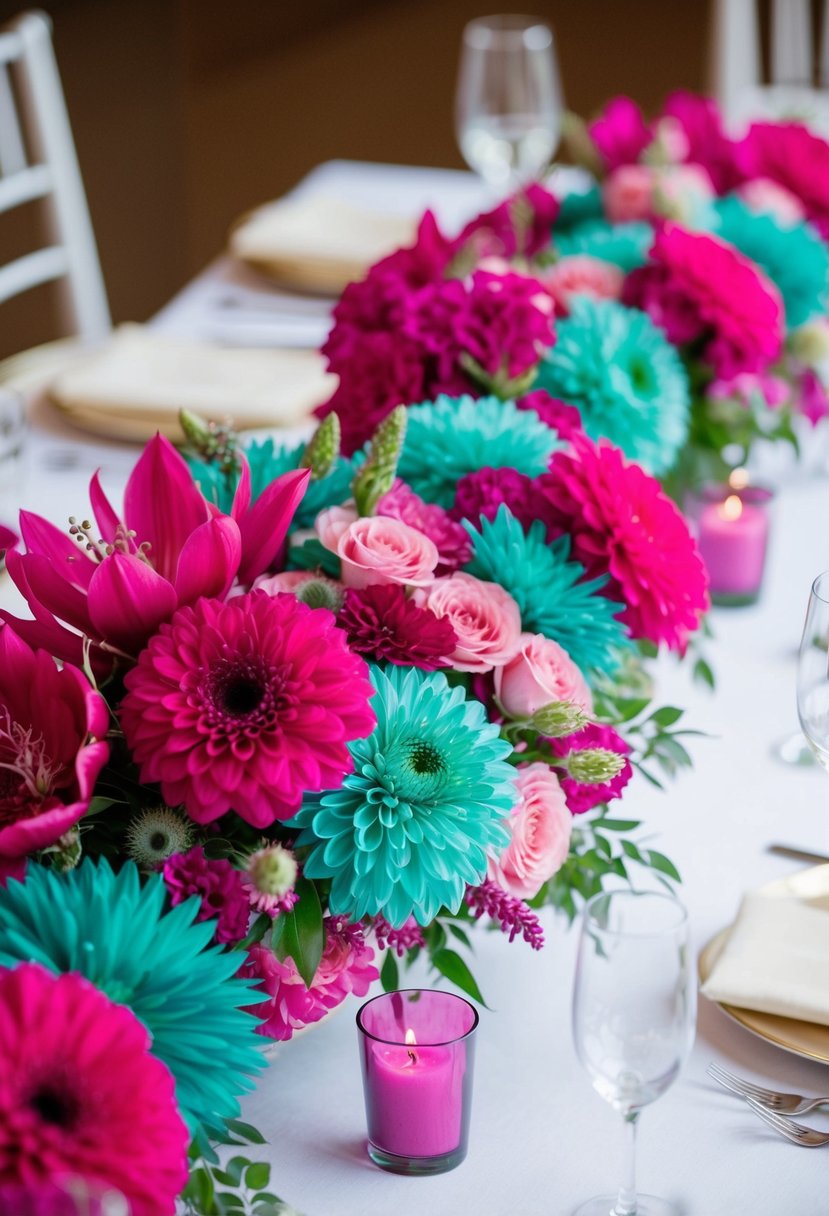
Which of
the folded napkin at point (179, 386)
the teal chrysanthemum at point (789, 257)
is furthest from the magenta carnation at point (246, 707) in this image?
the teal chrysanthemum at point (789, 257)

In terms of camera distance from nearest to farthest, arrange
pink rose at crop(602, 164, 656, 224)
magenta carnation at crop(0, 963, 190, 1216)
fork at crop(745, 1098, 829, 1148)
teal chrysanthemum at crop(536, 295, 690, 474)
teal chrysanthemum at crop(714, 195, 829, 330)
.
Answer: magenta carnation at crop(0, 963, 190, 1216)
fork at crop(745, 1098, 829, 1148)
teal chrysanthemum at crop(536, 295, 690, 474)
teal chrysanthemum at crop(714, 195, 829, 330)
pink rose at crop(602, 164, 656, 224)

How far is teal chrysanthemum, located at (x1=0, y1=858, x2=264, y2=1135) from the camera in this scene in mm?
592

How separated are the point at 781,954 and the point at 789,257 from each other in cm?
94

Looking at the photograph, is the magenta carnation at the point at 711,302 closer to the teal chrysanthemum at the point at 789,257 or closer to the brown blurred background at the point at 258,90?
the teal chrysanthemum at the point at 789,257

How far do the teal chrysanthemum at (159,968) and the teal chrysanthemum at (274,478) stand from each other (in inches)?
13.6

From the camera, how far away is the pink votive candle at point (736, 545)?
1268 millimetres

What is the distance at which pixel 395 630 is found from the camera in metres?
0.75

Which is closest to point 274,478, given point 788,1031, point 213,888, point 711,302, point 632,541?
point 632,541

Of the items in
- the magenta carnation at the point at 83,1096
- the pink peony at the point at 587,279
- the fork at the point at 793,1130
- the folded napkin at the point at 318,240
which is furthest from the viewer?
the folded napkin at the point at 318,240

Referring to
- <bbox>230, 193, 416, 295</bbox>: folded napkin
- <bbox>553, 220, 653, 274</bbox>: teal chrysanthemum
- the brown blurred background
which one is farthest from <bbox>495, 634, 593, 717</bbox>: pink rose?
the brown blurred background

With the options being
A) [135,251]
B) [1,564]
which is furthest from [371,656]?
[135,251]

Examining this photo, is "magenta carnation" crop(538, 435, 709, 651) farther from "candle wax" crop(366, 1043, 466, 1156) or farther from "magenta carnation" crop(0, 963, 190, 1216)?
"magenta carnation" crop(0, 963, 190, 1216)

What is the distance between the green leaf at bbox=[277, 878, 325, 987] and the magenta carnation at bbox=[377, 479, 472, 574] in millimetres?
245

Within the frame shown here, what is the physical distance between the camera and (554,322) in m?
1.24
